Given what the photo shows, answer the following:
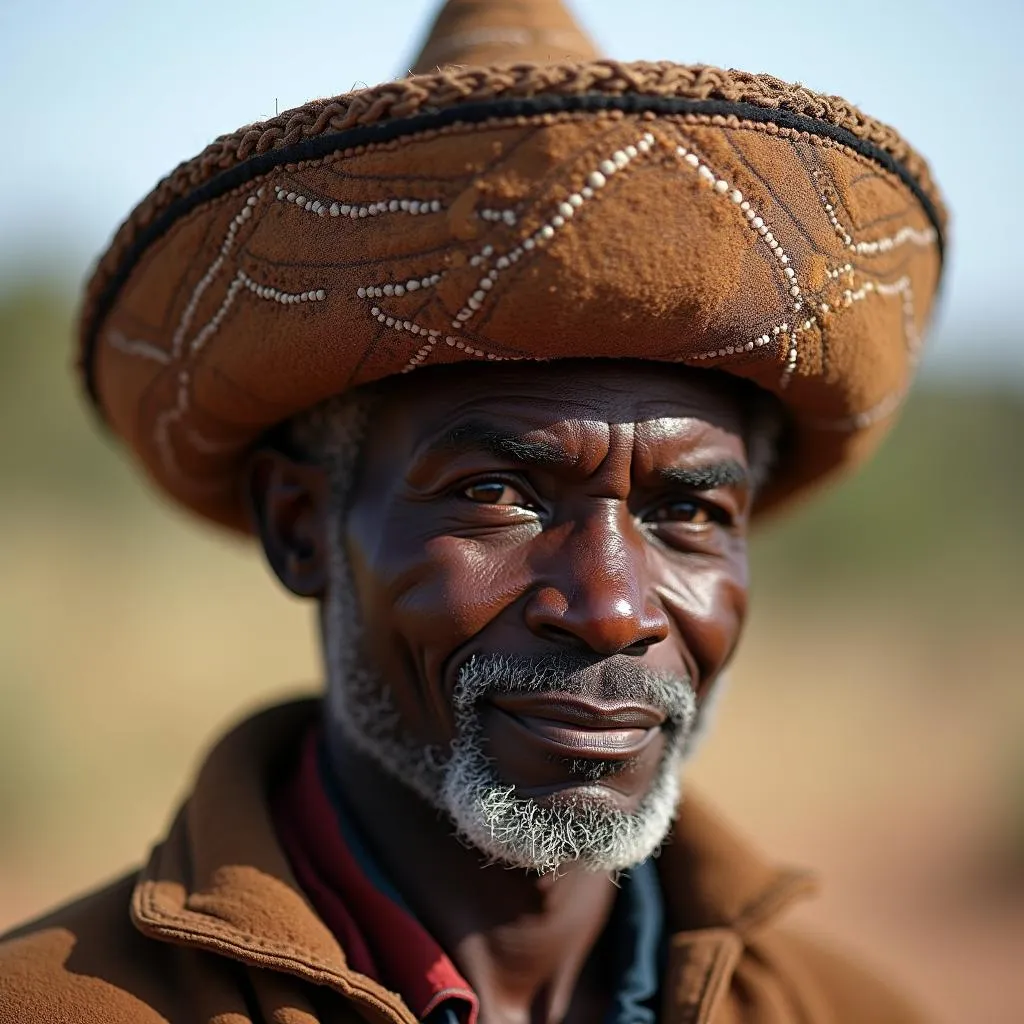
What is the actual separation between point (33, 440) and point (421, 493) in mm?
15241

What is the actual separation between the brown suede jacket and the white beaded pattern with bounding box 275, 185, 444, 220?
1.16 metres

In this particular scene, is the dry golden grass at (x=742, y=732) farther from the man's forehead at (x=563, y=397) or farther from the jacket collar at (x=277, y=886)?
the man's forehead at (x=563, y=397)

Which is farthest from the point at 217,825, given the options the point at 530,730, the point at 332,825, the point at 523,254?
the point at 523,254

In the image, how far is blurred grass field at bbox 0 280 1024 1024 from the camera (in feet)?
32.0

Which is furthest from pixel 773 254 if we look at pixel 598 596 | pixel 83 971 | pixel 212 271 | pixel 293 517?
pixel 83 971

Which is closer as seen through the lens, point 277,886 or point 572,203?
point 572,203

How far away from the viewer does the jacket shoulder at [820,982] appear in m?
2.74

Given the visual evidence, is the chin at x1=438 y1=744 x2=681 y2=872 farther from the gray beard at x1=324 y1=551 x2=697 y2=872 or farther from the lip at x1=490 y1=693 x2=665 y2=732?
the lip at x1=490 y1=693 x2=665 y2=732

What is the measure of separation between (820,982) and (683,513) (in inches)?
50.7

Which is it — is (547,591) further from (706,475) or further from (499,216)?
(499,216)

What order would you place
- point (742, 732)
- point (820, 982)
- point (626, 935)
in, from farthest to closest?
point (742, 732) → point (820, 982) → point (626, 935)

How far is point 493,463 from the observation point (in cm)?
226

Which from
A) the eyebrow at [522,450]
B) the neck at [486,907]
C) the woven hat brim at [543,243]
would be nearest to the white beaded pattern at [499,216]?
the woven hat brim at [543,243]

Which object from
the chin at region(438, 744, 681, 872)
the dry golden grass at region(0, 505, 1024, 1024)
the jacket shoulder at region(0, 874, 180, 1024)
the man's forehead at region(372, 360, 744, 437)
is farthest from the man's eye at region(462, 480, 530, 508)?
the dry golden grass at region(0, 505, 1024, 1024)
